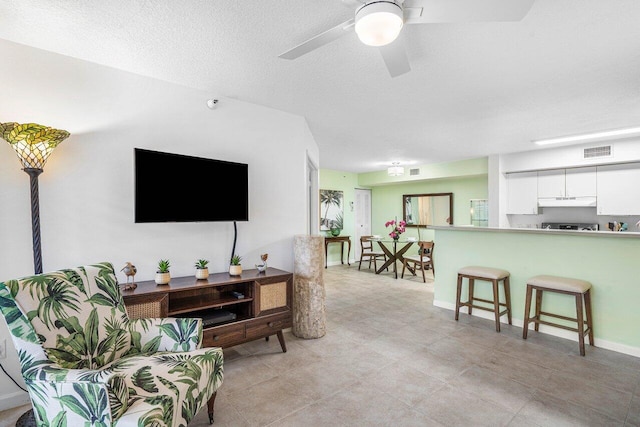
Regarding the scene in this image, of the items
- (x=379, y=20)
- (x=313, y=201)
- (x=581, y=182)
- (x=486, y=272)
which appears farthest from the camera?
(x=581, y=182)

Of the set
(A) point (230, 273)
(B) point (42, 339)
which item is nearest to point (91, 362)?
(B) point (42, 339)

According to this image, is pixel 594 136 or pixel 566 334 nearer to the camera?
pixel 566 334

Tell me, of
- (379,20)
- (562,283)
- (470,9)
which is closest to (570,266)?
(562,283)

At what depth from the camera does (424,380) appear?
233 cm

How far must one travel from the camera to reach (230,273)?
9.02ft

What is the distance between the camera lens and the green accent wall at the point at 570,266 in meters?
2.84

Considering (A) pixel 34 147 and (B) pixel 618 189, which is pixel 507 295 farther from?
(A) pixel 34 147

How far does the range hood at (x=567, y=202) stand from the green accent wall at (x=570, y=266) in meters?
2.34

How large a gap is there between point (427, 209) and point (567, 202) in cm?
287

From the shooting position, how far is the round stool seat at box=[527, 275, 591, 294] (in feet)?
9.21

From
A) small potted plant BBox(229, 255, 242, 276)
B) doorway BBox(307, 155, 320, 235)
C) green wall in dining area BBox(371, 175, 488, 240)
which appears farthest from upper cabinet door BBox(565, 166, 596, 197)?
small potted plant BBox(229, 255, 242, 276)

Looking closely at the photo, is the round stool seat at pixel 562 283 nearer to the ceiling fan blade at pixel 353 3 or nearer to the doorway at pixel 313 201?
the doorway at pixel 313 201

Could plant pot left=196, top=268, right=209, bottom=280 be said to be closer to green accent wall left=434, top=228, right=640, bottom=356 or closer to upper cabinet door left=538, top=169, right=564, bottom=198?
green accent wall left=434, top=228, right=640, bottom=356

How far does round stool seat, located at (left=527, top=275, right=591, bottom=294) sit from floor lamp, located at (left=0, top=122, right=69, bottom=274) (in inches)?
162
